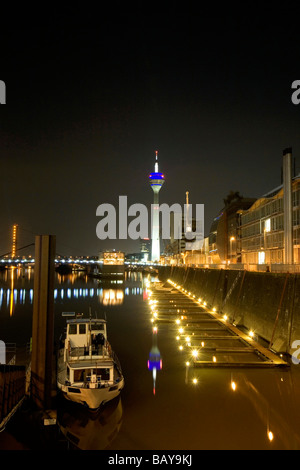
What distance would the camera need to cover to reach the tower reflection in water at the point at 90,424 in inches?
571

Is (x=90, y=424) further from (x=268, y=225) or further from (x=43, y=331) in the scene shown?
(x=268, y=225)

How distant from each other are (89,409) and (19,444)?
11.8ft

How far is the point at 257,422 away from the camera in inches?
615

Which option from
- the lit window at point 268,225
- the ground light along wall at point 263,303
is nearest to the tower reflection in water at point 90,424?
the ground light along wall at point 263,303

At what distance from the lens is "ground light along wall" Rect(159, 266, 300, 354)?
2403 centimetres

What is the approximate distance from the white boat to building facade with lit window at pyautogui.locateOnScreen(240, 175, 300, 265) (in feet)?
87.7

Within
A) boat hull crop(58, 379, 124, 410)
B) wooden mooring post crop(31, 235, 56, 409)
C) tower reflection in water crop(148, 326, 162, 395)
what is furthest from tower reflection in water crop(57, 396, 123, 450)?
tower reflection in water crop(148, 326, 162, 395)

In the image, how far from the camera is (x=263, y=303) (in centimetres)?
2984

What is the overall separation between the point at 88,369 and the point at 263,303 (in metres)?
16.5

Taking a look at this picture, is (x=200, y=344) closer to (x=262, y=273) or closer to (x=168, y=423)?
(x=262, y=273)

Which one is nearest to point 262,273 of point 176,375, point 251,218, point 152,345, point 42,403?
point 152,345

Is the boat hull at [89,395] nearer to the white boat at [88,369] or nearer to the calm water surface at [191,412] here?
the white boat at [88,369]

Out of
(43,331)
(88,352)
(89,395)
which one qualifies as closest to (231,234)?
(88,352)
